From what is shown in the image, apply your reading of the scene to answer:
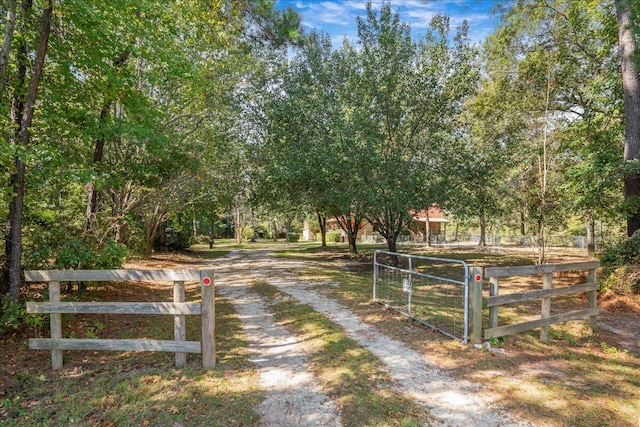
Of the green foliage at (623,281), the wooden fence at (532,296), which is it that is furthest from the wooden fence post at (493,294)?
the green foliage at (623,281)

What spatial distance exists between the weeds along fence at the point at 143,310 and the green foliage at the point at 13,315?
57 cm

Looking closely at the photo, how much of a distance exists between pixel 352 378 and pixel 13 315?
475 cm

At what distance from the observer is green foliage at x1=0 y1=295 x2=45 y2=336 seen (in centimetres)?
471

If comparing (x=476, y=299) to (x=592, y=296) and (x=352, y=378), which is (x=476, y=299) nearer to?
(x=352, y=378)

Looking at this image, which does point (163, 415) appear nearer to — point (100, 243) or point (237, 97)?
point (100, 243)

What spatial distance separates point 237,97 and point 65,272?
1033 cm

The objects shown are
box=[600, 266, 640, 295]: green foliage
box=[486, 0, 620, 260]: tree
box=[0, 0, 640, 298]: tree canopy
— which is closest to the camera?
box=[0, 0, 640, 298]: tree canopy

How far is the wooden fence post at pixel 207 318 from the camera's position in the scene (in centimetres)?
406

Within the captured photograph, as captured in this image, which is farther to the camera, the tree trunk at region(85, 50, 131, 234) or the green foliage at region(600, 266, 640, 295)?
Result: the green foliage at region(600, 266, 640, 295)

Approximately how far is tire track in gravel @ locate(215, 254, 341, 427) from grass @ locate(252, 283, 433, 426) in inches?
5.0

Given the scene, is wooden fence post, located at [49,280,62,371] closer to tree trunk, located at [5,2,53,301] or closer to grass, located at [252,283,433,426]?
tree trunk, located at [5,2,53,301]

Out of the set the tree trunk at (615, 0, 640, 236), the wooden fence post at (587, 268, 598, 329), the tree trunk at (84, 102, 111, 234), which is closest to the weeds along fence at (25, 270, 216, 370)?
the tree trunk at (84, 102, 111, 234)

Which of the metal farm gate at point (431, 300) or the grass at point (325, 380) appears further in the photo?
the metal farm gate at point (431, 300)

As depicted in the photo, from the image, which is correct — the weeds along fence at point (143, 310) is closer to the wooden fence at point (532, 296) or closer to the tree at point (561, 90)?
the wooden fence at point (532, 296)
